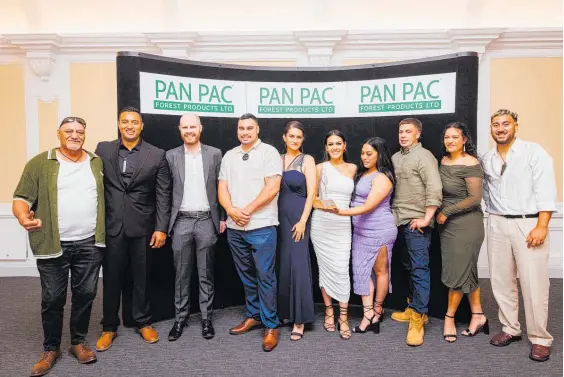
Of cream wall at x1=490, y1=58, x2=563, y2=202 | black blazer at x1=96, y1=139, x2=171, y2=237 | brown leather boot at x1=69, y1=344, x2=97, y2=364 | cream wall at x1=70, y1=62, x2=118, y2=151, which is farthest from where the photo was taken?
cream wall at x1=70, y1=62, x2=118, y2=151

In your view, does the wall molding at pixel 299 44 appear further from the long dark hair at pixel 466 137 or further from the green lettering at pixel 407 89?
the long dark hair at pixel 466 137

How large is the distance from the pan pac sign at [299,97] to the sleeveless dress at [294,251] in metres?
0.81

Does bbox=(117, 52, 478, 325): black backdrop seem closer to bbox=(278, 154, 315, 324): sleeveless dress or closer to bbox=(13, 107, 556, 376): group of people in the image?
bbox=(13, 107, 556, 376): group of people

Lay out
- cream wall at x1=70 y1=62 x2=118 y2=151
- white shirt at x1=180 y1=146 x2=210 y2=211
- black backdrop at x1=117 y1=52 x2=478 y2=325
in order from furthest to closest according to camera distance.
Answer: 1. cream wall at x1=70 y1=62 x2=118 y2=151
2. black backdrop at x1=117 y1=52 x2=478 y2=325
3. white shirt at x1=180 y1=146 x2=210 y2=211

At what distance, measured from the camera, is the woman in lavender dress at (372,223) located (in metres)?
3.34

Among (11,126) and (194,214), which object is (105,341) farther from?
(11,126)

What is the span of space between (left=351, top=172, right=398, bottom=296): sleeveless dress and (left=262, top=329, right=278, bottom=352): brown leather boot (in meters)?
0.74

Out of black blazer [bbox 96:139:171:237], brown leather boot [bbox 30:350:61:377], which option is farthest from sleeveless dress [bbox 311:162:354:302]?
brown leather boot [bbox 30:350:61:377]

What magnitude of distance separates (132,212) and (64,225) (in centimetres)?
48

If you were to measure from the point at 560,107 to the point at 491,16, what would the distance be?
133 cm

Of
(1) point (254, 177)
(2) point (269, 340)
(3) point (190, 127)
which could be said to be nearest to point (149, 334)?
(2) point (269, 340)

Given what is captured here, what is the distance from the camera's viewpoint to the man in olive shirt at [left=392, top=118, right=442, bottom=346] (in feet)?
10.7

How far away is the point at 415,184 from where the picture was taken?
10.9 feet

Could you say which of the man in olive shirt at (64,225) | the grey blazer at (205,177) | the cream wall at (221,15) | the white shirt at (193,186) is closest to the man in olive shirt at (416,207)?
the grey blazer at (205,177)
